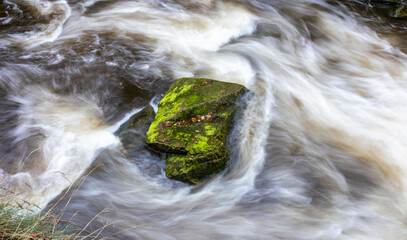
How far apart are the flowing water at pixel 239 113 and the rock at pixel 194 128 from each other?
0.79ft

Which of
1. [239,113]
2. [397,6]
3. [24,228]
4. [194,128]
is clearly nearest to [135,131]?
[194,128]

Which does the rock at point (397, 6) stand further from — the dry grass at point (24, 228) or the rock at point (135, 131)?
the dry grass at point (24, 228)

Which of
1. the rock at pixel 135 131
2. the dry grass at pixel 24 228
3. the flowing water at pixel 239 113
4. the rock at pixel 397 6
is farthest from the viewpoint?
the rock at pixel 397 6

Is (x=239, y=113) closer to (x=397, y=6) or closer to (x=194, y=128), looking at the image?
(x=194, y=128)

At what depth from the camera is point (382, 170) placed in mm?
4773

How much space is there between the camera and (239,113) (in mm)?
5238

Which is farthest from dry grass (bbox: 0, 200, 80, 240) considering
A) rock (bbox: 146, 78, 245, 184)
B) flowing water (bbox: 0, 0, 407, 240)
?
rock (bbox: 146, 78, 245, 184)

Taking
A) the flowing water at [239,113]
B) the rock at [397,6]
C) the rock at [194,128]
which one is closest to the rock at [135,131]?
the flowing water at [239,113]

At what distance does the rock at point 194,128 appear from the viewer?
169 inches

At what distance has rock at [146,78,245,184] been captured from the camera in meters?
4.29

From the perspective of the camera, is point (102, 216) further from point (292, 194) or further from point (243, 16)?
point (243, 16)

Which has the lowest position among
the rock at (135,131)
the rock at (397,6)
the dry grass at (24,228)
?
the rock at (135,131)

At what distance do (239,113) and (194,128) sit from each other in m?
0.99

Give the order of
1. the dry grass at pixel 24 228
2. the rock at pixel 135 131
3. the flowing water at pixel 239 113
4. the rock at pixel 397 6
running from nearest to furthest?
the dry grass at pixel 24 228
the flowing water at pixel 239 113
the rock at pixel 135 131
the rock at pixel 397 6
